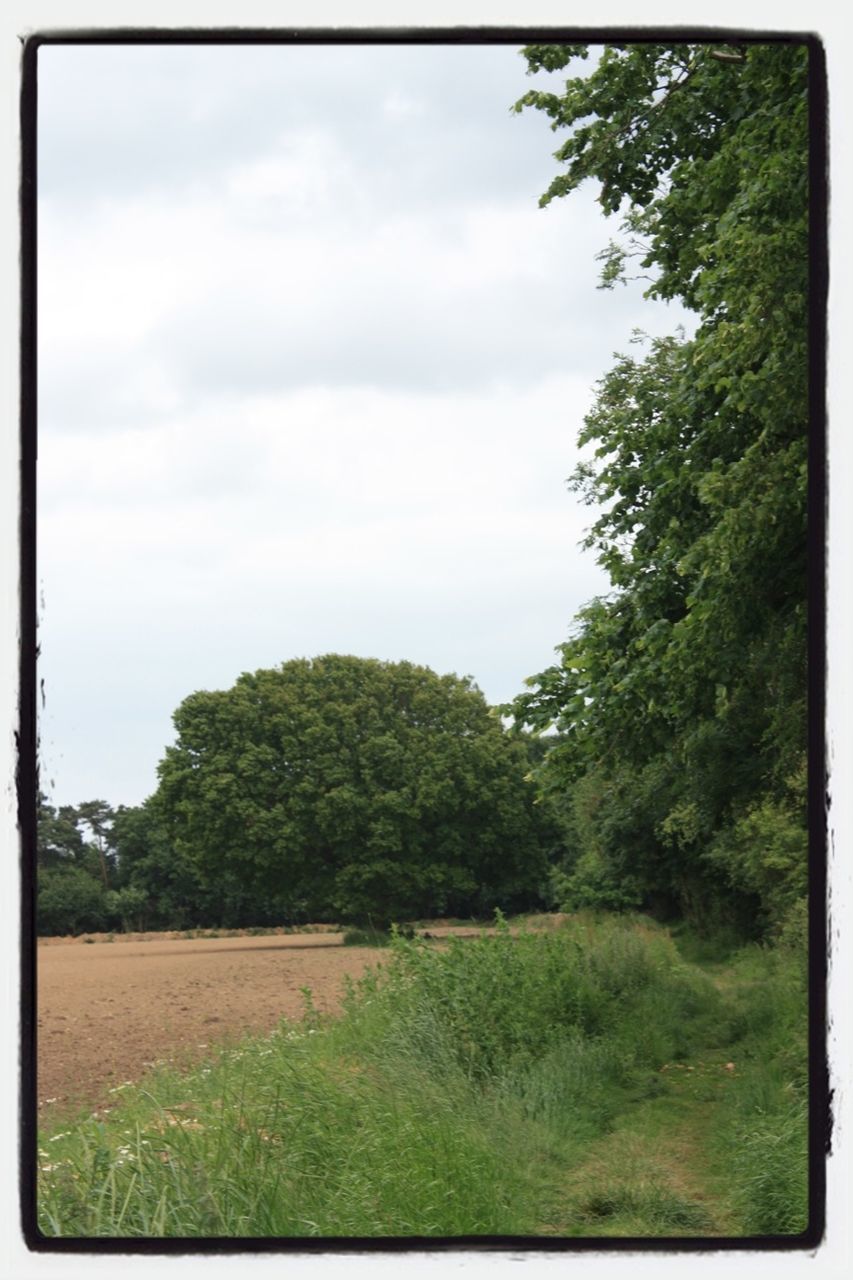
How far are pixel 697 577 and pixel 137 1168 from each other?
4.36 metres

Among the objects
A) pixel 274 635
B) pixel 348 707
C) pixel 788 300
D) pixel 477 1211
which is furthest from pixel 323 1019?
pixel 348 707

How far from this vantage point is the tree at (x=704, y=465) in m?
5.06

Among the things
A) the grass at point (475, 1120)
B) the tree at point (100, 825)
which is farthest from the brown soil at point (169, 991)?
the grass at point (475, 1120)

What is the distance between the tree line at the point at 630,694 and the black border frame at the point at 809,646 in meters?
1.86

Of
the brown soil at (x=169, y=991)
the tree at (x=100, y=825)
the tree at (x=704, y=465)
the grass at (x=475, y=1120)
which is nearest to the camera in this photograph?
the grass at (x=475, y=1120)

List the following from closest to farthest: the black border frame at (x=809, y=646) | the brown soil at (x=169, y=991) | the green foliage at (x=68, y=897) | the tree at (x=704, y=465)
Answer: the black border frame at (x=809, y=646), the tree at (x=704, y=465), the green foliage at (x=68, y=897), the brown soil at (x=169, y=991)

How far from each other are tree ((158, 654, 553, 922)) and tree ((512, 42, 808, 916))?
1.97 m

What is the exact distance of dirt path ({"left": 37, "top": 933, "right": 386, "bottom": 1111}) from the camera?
807 cm

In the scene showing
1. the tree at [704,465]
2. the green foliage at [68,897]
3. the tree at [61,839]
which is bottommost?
the green foliage at [68,897]

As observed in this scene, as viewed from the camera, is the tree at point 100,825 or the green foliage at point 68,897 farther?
the green foliage at point 68,897

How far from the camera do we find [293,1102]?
4.52 metres

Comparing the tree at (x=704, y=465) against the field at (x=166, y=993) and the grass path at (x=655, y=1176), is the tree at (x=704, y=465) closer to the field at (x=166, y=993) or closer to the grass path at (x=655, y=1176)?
the grass path at (x=655, y=1176)

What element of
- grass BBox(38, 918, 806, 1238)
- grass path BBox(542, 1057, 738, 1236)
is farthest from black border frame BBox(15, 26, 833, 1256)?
grass path BBox(542, 1057, 738, 1236)

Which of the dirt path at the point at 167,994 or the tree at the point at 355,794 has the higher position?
the tree at the point at 355,794
